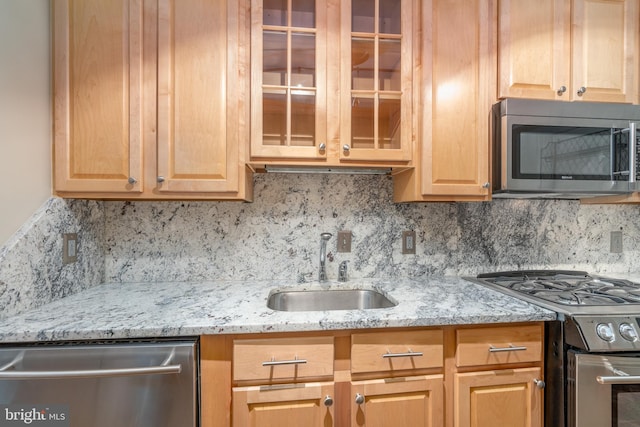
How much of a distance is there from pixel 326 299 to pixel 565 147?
1.35m

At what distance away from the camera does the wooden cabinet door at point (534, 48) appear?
4.74 ft

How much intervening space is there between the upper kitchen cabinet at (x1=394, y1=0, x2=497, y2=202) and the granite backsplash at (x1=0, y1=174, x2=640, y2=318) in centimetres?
35

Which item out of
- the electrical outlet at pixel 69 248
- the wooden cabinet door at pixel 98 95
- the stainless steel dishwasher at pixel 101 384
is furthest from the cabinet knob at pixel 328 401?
the electrical outlet at pixel 69 248

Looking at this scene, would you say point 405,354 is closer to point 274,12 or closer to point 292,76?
point 292,76

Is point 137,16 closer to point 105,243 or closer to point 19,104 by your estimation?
point 19,104

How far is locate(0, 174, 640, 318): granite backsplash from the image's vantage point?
5.32 feet

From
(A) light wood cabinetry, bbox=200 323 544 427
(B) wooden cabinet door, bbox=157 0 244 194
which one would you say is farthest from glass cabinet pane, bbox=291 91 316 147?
(A) light wood cabinetry, bbox=200 323 544 427

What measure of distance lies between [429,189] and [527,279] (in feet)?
2.73

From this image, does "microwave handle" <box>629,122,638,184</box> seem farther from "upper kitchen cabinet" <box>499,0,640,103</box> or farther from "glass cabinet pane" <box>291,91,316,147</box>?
"glass cabinet pane" <box>291,91,316,147</box>

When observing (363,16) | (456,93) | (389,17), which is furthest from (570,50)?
(363,16)

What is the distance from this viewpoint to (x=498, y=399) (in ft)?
3.79

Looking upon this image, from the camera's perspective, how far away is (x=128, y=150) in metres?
1.31

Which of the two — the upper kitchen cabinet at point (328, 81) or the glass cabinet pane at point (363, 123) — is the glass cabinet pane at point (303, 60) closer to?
the upper kitchen cabinet at point (328, 81)

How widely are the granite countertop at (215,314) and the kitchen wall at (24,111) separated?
14.4 inches
